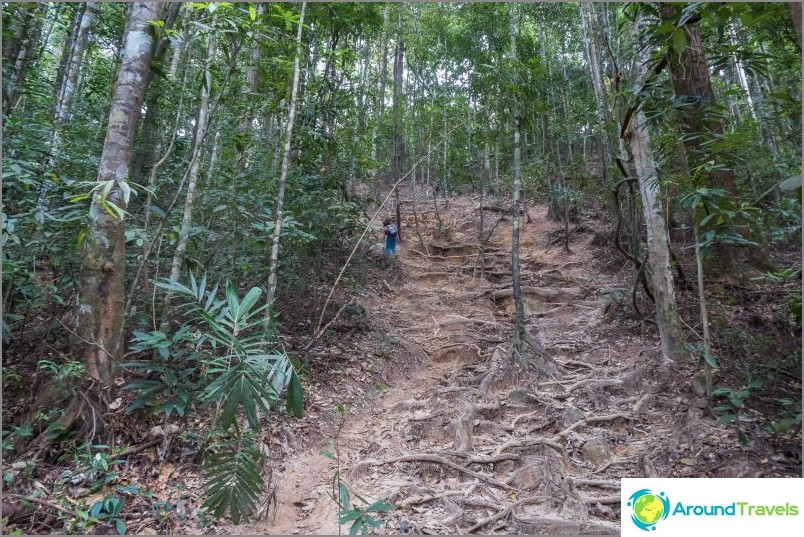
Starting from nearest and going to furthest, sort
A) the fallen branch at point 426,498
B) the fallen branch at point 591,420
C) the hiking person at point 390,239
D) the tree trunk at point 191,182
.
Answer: the fallen branch at point 426,498, the tree trunk at point 191,182, the fallen branch at point 591,420, the hiking person at point 390,239

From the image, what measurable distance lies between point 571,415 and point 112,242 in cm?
454

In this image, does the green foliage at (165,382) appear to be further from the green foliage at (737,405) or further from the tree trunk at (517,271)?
the green foliage at (737,405)

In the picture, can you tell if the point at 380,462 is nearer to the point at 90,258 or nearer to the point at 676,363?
the point at 90,258

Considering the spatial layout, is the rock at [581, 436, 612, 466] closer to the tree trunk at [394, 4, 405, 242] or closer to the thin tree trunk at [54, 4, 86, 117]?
the thin tree trunk at [54, 4, 86, 117]

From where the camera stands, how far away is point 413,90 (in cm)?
1869

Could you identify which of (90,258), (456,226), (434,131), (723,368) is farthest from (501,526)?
(434,131)

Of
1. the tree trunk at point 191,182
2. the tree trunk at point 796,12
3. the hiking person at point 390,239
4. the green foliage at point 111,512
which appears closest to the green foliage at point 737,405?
the tree trunk at point 796,12

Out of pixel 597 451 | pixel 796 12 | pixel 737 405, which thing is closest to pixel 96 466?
pixel 597 451

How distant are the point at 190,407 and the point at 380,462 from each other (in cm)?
169

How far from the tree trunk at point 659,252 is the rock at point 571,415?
1.30 m

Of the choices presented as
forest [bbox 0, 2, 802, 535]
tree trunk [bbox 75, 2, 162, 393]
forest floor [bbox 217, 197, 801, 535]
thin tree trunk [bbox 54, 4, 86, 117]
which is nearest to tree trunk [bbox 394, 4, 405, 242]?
forest [bbox 0, 2, 802, 535]

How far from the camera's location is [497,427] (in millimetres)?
4320

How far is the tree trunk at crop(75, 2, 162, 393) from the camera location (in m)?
3.52

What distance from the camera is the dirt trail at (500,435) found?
316 cm
